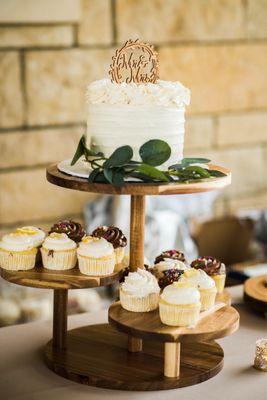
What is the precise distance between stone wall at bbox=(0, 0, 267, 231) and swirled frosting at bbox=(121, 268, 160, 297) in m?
1.76

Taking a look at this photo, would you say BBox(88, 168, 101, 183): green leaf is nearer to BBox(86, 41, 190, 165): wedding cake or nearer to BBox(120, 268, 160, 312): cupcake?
BBox(86, 41, 190, 165): wedding cake

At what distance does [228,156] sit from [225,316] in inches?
93.8

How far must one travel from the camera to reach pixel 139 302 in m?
1.67

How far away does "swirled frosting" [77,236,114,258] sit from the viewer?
1717 millimetres

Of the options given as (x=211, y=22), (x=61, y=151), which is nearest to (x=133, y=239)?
(x=61, y=151)

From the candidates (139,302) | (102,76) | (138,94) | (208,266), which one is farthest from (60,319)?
(102,76)

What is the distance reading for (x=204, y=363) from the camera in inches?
69.7

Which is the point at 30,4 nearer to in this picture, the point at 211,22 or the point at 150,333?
the point at 211,22

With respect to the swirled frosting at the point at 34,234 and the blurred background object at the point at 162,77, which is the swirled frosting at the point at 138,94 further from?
the blurred background object at the point at 162,77

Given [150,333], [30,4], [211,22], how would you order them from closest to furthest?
[150,333], [30,4], [211,22]

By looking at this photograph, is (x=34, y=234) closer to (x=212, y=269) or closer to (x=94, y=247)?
(x=94, y=247)

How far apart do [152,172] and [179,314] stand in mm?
307

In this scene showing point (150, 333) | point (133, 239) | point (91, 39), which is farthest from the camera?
point (91, 39)

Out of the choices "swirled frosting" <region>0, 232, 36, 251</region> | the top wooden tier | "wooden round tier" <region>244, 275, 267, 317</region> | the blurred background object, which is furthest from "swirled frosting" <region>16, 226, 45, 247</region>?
the blurred background object
